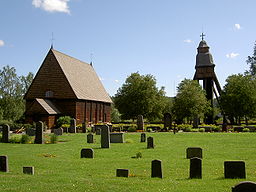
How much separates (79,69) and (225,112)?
2431 centimetres

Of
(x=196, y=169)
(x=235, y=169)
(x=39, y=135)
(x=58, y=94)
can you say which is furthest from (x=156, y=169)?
(x=58, y=94)

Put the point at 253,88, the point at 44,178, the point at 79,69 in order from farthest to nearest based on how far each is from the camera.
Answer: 1. the point at 79,69
2. the point at 253,88
3. the point at 44,178

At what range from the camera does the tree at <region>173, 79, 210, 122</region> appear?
55.0 m

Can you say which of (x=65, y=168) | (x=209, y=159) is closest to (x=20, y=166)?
(x=65, y=168)

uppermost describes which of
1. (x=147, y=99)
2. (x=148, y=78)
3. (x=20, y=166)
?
(x=148, y=78)

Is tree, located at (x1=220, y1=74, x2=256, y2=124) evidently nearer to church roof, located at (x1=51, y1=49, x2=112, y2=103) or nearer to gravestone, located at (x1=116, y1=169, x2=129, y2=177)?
church roof, located at (x1=51, y1=49, x2=112, y2=103)

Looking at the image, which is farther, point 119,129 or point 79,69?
point 79,69

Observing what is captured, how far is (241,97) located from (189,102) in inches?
315

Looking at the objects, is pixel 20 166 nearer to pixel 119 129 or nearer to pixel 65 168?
pixel 65 168

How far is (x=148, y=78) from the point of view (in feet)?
210

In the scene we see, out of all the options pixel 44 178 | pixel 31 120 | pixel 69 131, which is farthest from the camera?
pixel 31 120

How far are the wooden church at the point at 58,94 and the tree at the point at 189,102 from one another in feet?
44.1

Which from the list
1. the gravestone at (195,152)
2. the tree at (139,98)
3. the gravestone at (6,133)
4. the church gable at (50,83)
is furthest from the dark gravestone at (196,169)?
the tree at (139,98)

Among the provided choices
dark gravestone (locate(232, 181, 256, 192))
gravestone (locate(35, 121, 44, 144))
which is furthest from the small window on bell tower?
dark gravestone (locate(232, 181, 256, 192))
